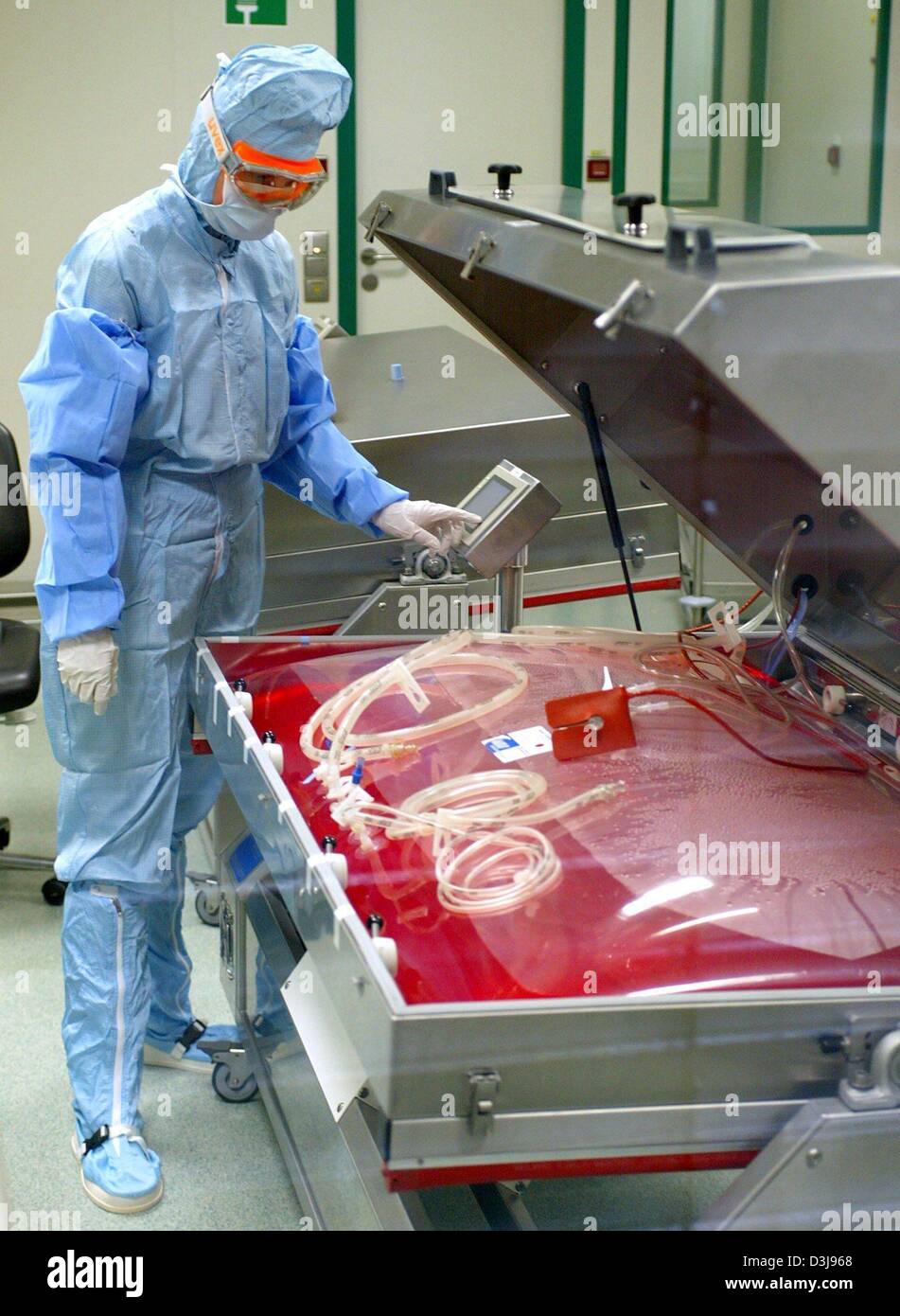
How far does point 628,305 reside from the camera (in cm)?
104

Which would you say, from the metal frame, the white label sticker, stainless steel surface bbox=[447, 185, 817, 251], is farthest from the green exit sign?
the metal frame

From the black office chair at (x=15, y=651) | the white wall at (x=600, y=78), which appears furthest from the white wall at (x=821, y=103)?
the black office chair at (x=15, y=651)

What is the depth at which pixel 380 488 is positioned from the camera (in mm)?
1971

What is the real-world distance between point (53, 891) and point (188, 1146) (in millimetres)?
818

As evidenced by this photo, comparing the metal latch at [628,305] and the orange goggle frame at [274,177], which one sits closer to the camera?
Answer: the metal latch at [628,305]

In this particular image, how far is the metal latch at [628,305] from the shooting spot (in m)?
1.03

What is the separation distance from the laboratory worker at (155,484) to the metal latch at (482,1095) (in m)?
0.89

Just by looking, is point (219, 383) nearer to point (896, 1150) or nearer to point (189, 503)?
point (189, 503)

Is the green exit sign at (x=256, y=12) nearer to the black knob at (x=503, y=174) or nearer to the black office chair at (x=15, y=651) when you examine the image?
the black office chair at (x=15, y=651)

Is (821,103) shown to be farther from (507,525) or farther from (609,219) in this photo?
(609,219)

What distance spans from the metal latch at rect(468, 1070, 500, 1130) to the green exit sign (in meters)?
3.81

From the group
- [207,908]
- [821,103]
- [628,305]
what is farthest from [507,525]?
[821,103]

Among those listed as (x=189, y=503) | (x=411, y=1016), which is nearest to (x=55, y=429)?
(x=189, y=503)

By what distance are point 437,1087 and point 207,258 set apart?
1.14 meters
